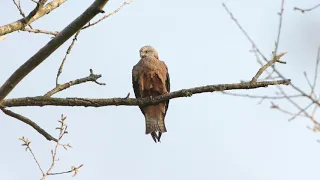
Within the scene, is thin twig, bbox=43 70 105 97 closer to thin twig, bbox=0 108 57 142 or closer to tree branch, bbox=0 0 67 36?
thin twig, bbox=0 108 57 142

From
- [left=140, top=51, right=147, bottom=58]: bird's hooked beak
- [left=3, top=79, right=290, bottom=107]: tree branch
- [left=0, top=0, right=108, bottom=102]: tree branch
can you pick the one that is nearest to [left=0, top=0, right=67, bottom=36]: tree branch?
[left=3, top=79, right=290, bottom=107]: tree branch

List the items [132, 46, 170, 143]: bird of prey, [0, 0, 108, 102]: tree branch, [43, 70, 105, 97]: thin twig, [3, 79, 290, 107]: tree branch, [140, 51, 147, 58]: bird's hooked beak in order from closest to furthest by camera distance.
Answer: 1. [0, 0, 108, 102]: tree branch
2. [3, 79, 290, 107]: tree branch
3. [43, 70, 105, 97]: thin twig
4. [132, 46, 170, 143]: bird of prey
5. [140, 51, 147, 58]: bird's hooked beak

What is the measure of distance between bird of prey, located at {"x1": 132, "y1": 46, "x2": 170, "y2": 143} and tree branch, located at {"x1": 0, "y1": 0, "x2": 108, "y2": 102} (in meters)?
3.92

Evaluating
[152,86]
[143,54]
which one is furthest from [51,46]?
[143,54]

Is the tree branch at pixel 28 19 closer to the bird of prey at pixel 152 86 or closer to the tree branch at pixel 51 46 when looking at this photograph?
the tree branch at pixel 51 46

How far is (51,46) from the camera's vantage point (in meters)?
3.89

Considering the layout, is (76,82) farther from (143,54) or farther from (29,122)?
(143,54)

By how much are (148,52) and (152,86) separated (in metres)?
1.15

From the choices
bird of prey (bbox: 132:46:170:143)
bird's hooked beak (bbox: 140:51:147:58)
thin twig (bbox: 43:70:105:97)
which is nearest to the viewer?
thin twig (bbox: 43:70:105:97)

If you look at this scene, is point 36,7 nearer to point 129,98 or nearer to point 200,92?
point 129,98

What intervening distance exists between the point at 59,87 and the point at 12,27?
705 millimetres

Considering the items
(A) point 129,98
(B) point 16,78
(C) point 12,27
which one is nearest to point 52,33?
(C) point 12,27

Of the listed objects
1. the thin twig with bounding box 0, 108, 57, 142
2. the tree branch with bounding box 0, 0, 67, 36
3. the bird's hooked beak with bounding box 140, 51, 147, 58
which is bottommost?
the thin twig with bounding box 0, 108, 57, 142

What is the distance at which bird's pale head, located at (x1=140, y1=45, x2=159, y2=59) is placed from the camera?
354 inches
